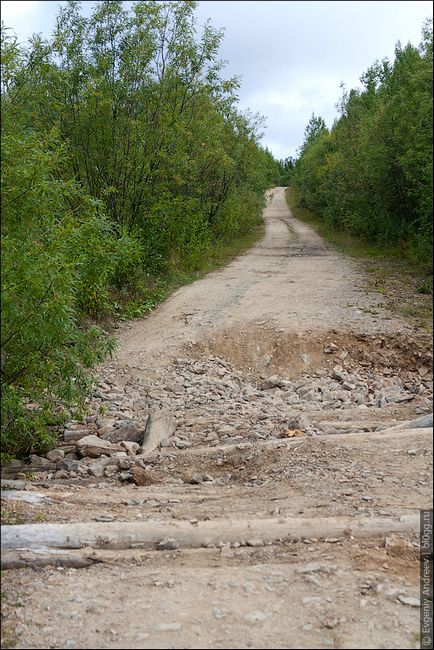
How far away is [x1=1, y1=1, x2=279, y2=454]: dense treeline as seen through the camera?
646 centimetres

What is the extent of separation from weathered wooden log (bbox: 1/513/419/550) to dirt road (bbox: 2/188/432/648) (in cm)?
1

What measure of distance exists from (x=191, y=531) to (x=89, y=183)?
1017cm

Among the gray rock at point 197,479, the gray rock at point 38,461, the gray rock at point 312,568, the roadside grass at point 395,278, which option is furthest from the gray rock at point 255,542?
the roadside grass at point 395,278

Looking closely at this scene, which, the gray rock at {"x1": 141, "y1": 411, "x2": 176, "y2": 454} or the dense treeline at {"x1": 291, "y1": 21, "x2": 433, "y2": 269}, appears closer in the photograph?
the gray rock at {"x1": 141, "y1": 411, "x2": 176, "y2": 454}

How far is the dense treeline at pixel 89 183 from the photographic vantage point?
21.2ft

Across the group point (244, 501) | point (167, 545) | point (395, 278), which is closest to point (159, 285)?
point (395, 278)

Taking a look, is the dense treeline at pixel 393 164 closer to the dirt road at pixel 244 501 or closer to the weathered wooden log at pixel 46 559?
the dirt road at pixel 244 501

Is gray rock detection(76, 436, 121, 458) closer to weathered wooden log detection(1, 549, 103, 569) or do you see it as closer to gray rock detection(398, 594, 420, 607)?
weathered wooden log detection(1, 549, 103, 569)

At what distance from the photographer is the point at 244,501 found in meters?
5.62

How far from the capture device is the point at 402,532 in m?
4.81

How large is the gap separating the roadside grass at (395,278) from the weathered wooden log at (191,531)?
5465 millimetres

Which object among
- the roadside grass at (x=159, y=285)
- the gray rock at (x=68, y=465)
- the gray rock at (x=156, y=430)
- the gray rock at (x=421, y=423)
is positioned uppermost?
the roadside grass at (x=159, y=285)

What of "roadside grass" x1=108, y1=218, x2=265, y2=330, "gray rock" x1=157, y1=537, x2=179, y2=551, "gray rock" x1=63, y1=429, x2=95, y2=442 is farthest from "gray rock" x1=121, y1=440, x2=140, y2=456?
"roadside grass" x1=108, y1=218, x2=265, y2=330

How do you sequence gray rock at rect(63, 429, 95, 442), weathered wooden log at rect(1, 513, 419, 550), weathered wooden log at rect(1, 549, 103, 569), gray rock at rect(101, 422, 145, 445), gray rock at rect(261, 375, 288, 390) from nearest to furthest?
1. weathered wooden log at rect(1, 549, 103, 569)
2. weathered wooden log at rect(1, 513, 419, 550)
3. gray rock at rect(101, 422, 145, 445)
4. gray rock at rect(63, 429, 95, 442)
5. gray rock at rect(261, 375, 288, 390)
